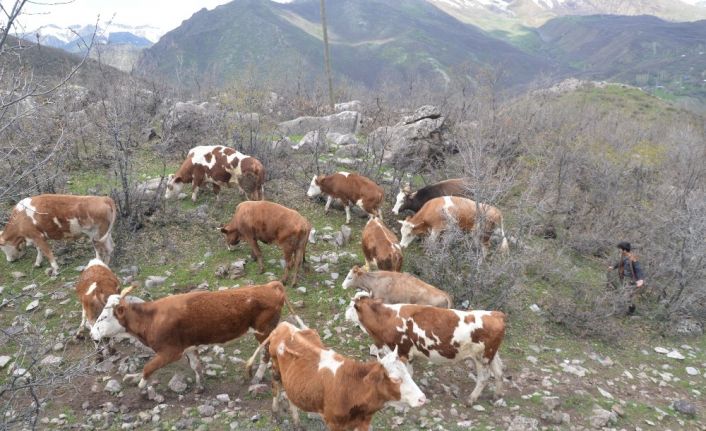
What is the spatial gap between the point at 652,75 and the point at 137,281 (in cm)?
13193

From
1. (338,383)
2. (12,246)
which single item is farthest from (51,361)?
(338,383)

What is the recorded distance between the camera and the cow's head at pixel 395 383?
4.69 m

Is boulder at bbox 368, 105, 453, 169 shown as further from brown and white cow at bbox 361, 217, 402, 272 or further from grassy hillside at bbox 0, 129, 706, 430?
brown and white cow at bbox 361, 217, 402, 272

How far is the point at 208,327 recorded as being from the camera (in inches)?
240

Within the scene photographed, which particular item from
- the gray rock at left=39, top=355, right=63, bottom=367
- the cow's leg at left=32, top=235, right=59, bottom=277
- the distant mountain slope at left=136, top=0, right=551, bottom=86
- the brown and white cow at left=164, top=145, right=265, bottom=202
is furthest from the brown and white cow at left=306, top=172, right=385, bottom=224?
the distant mountain slope at left=136, top=0, right=551, bottom=86

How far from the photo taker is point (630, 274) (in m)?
9.47

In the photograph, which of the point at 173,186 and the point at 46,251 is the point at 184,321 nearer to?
the point at 46,251

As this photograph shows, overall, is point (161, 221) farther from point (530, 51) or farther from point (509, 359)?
point (530, 51)

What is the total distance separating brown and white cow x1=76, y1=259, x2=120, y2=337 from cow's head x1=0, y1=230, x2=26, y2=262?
2530 millimetres

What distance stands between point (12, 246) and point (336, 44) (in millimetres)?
121524

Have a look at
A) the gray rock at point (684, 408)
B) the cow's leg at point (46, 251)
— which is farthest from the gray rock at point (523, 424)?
the cow's leg at point (46, 251)

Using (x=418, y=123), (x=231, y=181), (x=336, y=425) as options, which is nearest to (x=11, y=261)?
(x=231, y=181)

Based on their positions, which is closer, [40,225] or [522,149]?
[40,225]

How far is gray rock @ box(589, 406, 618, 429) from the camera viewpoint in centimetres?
607
